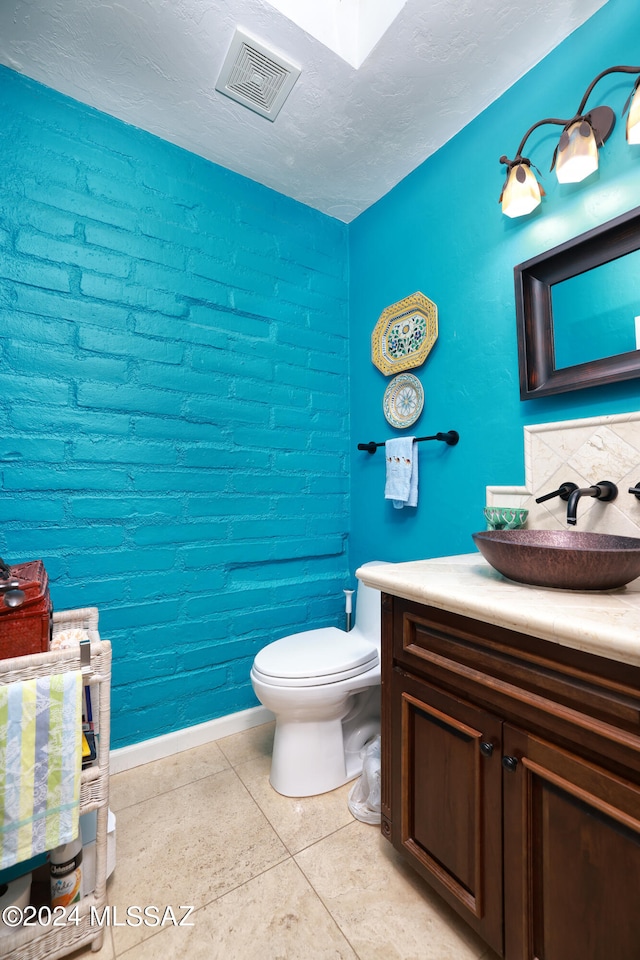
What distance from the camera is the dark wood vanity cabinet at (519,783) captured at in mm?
644

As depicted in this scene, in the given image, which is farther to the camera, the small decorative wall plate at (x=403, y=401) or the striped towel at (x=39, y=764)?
the small decorative wall plate at (x=403, y=401)

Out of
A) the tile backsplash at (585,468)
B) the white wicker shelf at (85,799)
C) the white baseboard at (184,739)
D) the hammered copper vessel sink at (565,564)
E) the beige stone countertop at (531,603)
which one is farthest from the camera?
the white baseboard at (184,739)

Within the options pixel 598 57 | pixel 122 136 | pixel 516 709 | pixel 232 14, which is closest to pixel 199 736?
pixel 516 709

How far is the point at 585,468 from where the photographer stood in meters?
1.22

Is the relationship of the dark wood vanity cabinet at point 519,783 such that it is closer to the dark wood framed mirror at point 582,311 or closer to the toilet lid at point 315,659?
the toilet lid at point 315,659

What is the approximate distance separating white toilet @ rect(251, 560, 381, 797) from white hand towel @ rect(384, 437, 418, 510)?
64 cm

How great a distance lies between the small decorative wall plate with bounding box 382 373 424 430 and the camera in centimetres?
181

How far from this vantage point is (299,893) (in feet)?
3.55

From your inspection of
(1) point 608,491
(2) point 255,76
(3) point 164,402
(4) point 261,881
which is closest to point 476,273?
(1) point 608,491

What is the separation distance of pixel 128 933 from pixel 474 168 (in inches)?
105

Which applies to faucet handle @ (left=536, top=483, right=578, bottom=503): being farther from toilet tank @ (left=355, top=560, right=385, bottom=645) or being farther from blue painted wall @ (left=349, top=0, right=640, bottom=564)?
toilet tank @ (left=355, top=560, right=385, bottom=645)

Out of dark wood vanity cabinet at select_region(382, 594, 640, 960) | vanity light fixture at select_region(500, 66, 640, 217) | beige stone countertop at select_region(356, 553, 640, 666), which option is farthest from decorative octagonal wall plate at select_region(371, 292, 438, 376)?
dark wood vanity cabinet at select_region(382, 594, 640, 960)

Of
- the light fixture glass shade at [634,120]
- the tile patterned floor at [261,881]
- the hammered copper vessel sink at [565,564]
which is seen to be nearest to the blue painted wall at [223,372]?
the light fixture glass shade at [634,120]

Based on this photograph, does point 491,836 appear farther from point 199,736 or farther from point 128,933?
point 199,736
